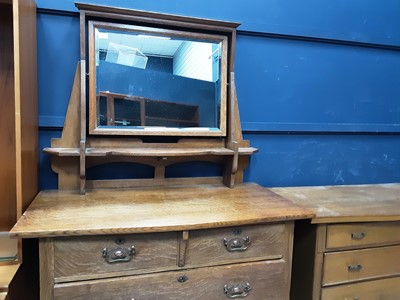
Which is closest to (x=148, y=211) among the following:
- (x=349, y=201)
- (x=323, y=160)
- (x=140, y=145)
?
(x=140, y=145)

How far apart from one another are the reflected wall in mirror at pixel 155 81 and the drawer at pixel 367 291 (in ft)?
2.78

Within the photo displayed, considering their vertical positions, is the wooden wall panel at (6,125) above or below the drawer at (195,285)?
above

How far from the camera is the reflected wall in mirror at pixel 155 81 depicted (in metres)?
1.35

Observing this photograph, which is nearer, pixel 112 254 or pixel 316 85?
pixel 112 254

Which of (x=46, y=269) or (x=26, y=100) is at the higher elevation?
(x=26, y=100)

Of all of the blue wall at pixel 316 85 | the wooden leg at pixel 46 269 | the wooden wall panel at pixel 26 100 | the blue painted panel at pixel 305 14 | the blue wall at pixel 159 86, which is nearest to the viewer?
the wooden leg at pixel 46 269

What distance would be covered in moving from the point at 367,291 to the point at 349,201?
391 mm

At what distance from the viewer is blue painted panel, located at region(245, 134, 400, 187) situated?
1.70 m

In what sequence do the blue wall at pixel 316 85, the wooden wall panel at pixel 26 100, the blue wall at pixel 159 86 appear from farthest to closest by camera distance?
the blue wall at pixel 316 85 < the blue wall at pixel 159 86 < the wooden wall panel at pixel 26 100

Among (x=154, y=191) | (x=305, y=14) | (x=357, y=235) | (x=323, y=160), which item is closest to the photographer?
(x=357, y=235)

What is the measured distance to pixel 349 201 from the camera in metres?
1.45

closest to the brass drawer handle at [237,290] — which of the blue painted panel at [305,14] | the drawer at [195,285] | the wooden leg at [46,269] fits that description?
the drawer at [195,285]

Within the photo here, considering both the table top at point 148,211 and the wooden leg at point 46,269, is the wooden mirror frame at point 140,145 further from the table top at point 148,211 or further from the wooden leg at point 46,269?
the wooden leg at point 46,269

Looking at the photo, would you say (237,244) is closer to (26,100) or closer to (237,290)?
(237,290)
